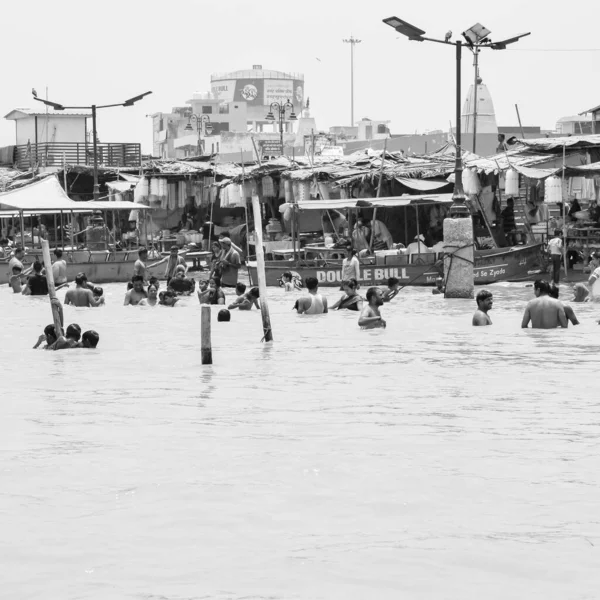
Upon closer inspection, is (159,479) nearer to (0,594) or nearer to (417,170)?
(0,594)

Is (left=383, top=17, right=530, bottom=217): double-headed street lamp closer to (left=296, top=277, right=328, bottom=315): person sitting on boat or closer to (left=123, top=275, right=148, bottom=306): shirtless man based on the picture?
(left=296, top=277, right=328, bottom=315): person sitting on boat

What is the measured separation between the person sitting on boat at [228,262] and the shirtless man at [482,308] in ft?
32.1

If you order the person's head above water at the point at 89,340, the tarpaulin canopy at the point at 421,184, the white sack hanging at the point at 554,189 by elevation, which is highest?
the tarpaulin canopy at the point at 421,184

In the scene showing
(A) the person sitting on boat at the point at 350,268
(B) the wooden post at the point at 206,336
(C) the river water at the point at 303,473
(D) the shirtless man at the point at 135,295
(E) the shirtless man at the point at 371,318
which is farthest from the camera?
(A) the person sitting on boat at the point at 350,268

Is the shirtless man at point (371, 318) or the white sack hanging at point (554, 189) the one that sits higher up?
the white sack hanging at point (554, 189)

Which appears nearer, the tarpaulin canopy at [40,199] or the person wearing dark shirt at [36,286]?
the person wearing dark shirt at [36,286]

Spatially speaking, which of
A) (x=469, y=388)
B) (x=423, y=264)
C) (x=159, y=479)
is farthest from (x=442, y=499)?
(x=423, y=264)

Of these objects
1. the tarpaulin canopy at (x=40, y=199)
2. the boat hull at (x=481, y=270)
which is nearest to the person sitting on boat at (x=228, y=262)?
the boat hull at (x=481, y=270)

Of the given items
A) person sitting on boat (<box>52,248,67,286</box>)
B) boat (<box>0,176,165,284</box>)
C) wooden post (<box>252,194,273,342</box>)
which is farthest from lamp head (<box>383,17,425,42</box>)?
boat (<box>0,176,165,284</box>)

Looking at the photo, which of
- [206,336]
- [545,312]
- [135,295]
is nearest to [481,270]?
[135,295]

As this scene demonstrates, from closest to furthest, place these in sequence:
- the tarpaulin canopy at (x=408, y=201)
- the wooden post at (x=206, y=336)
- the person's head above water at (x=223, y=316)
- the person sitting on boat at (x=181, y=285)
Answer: the wooden post at (x=206, y=336), the person's head above water at (x=223, y=316), the person sitting on boat at (x=181, y=285), the tarpaulin canopy at (x=408, y=201)

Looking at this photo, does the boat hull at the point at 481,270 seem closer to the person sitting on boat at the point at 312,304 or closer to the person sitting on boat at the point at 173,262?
the person sitting on boat at the point at 173,262

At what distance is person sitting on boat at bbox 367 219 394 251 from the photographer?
35.8m

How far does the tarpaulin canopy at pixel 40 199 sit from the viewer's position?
3669 cm
